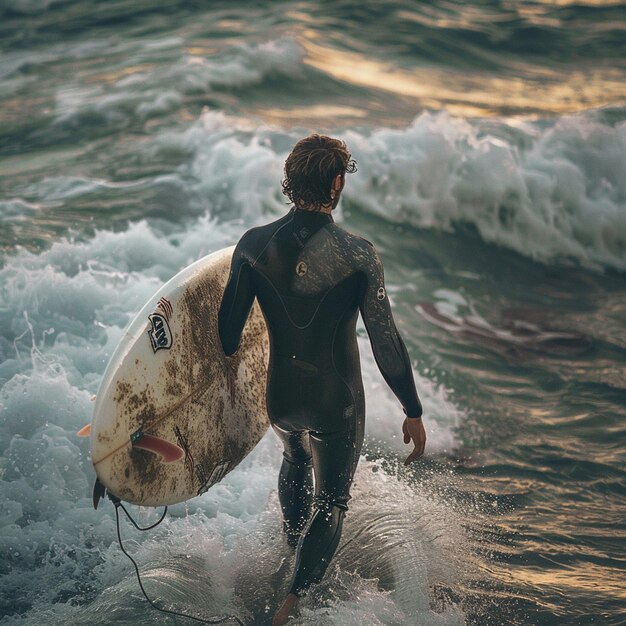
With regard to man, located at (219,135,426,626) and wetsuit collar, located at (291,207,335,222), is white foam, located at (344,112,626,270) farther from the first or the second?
wetsuit collar, located at (291,207,335,222)

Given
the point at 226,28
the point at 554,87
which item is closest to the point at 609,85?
the point at 554,87

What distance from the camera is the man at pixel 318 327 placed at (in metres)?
Result: 3.05

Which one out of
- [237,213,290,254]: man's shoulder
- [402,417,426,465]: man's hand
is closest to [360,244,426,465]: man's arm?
[402,417,426,465]: man's hand

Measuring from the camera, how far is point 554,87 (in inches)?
481

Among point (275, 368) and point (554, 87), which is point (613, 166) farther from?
point (275, 368)

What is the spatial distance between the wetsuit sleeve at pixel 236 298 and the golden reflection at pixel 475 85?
831cm

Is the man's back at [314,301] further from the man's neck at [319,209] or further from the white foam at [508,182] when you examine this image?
the white foam at [508,182]

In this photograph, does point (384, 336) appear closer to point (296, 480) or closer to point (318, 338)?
point (318, 338)

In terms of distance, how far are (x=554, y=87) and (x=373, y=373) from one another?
25.5ft

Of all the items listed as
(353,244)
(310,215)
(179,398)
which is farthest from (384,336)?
(179,398)

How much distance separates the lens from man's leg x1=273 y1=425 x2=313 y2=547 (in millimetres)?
3469

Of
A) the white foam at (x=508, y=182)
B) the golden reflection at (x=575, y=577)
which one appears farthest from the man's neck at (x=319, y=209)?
the white foam at (x=508, y=182)

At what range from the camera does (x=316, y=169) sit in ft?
9.84

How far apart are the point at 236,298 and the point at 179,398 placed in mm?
536
